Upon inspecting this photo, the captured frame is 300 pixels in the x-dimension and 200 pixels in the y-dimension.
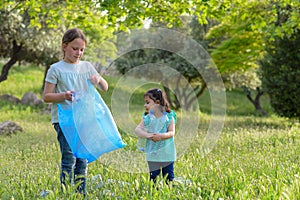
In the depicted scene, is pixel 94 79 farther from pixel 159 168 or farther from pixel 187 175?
pixel 187 175

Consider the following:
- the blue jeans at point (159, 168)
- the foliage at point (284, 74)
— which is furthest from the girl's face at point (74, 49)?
the foliage at point (284, 74)

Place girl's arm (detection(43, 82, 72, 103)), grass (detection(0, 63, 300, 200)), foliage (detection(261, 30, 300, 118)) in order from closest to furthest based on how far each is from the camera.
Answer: grass (detection(0, 63, 300, 200)) → girl's arm (detection(43, 82, 72, 103)) → foliage (detection(261, 30, 300, 118))

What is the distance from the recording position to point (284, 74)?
1677cm

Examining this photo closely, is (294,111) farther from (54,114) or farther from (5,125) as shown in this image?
(54,114)

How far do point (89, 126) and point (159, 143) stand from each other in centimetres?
92

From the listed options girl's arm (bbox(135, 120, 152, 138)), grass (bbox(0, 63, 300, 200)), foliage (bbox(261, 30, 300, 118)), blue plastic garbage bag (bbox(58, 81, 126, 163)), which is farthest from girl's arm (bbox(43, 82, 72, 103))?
foliage (bbox(261, 30, 300, 118))

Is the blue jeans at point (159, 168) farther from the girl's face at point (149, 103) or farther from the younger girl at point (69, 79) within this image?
the younger girl at point (69, 79)

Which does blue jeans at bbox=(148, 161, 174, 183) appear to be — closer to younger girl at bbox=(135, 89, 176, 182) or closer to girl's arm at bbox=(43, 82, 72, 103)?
younger girl at bbox=(135, 89, 176, 182)

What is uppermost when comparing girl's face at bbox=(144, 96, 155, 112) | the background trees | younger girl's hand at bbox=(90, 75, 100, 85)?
the background trees

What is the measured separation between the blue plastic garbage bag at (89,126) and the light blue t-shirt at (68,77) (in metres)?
0.08

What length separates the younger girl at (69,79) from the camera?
16.4ft

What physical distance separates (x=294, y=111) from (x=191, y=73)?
9.31 metres

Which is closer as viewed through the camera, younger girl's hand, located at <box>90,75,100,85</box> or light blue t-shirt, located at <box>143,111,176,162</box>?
younger girl's hand, located at <box>90,75,100,85</box>

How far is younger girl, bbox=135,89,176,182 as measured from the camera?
5.37 metres
